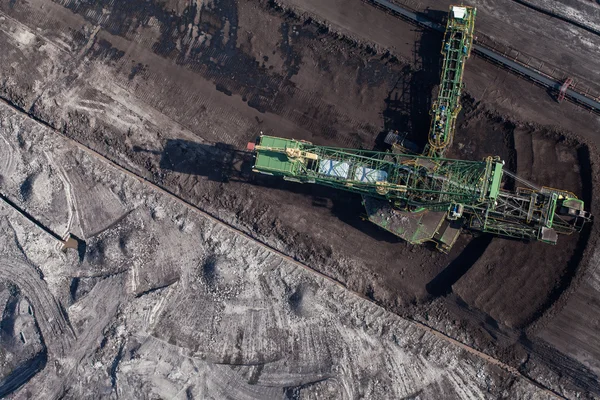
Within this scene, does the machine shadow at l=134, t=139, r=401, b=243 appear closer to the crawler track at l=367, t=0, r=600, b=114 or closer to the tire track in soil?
the tire track in soil

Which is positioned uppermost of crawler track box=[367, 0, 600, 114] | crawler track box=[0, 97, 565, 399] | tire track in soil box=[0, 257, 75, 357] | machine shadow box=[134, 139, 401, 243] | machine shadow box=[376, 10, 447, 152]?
crawler track box=[367, 0, 600, 114]

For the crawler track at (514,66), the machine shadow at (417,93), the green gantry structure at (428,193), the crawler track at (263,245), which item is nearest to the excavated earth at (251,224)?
the machine shadow at (417,93)

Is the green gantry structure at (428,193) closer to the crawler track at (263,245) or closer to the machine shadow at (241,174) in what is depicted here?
the machine shadow at (241,174)

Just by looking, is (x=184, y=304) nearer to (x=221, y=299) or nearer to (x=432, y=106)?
(x=221, y=299)

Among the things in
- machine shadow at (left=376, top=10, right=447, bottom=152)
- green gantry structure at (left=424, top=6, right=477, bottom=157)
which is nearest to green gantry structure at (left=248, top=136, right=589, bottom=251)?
green gantry structure at (left=424, top=6, right=477, bottom=157)

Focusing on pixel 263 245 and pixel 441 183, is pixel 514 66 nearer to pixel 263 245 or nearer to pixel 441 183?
pixel 441 183

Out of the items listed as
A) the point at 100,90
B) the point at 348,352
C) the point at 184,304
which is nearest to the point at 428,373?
the point at 348,352

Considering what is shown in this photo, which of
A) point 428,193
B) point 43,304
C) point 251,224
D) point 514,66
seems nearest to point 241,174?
point 251,224
